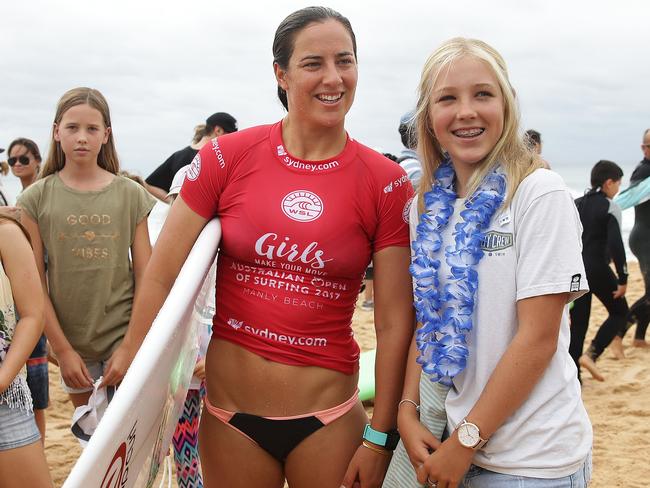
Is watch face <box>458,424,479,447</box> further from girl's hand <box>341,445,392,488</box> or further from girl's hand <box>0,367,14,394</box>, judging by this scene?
girl's hand <box>0,367,14,394</box>

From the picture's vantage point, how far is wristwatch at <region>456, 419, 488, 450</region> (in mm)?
1839

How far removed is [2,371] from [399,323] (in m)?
1.32

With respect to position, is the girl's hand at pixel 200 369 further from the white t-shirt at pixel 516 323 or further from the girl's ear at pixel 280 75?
the white t-shirt at pixel 516 323

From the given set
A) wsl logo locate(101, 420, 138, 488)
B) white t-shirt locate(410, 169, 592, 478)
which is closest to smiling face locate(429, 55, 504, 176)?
white t-shirt locate(410, 169, 592, 478)

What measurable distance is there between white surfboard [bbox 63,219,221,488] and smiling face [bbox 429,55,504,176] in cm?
75

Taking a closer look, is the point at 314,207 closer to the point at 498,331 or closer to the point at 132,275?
the point at 498,331

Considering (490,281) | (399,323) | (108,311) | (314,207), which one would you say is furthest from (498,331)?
(108,311)

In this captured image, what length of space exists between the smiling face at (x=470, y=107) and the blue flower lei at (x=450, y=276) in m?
0.09

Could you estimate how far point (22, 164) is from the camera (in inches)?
260

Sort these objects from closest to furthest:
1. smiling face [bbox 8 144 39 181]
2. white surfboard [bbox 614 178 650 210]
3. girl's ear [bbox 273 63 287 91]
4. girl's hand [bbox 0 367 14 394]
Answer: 1. girl's ear [bbox 273 63 287 91]
2. girl's hand [bbox 0 367 14 394]
3. smiling face [bbox 8 144 39 181]
4. white surfboard [bbox 614 178 650 210]

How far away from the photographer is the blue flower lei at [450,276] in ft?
6.17

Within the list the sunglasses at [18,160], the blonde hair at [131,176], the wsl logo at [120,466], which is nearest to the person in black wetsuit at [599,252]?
the blonde hair at [131,176]

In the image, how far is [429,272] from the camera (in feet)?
6.57

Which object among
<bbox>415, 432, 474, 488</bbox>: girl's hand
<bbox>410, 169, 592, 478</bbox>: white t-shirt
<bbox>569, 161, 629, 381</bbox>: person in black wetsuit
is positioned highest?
<bbox>410, 169, 592, 478</bbox>: white t-shirt
